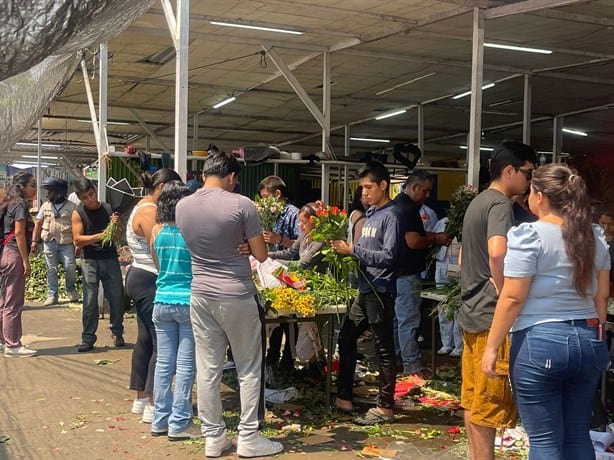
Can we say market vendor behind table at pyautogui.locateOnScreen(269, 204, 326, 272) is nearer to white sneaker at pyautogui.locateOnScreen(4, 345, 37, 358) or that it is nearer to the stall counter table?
the stall counter table

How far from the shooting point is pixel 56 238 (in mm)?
11164

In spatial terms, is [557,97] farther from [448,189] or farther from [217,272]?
[217,272]

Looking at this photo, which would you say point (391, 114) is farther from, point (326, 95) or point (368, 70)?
point (326, 95)

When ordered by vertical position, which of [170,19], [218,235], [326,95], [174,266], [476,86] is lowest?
[174,266]

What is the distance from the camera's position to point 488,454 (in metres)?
3.78

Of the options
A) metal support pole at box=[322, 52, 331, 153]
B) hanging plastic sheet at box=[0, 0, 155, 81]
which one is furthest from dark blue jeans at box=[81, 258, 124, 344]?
hanging plastic sheet at box=[0, 0, 155, 81]

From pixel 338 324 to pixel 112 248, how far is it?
10.5 ft

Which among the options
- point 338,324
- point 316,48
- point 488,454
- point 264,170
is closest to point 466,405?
point 488,454

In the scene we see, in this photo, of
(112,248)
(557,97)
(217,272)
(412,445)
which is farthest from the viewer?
(557,97)

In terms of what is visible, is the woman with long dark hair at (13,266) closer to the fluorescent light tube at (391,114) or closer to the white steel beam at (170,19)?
the white steel beam at (170,19)

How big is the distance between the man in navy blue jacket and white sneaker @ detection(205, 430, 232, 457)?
114cm

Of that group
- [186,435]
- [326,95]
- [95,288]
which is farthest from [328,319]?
[326,95]

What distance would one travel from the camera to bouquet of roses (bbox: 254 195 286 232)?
6.69 m

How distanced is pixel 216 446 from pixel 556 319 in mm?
2465
